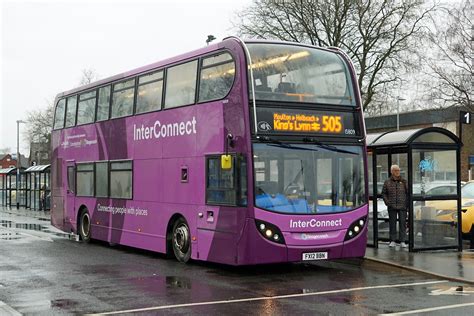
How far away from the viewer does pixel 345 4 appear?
33.2m

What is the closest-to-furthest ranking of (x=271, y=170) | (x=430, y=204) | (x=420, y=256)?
(x=271, y=170)
(x=420, y=256)
(x=430, y=204)

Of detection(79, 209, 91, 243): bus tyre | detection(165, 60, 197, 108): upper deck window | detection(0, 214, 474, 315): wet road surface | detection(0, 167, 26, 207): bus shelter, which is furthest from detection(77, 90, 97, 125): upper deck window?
detection(0, 167, 26, 207): bus shelter

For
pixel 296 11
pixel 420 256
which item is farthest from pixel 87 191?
pixel 296 11

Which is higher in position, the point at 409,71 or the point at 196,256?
the point at 409,71

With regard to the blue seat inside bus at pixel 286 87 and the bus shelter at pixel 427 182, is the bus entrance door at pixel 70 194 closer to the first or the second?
the bus shelter at pixel 427 182

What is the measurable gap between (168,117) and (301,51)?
3.29 metres

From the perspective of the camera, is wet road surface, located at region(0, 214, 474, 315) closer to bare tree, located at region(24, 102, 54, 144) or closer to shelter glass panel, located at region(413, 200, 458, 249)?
shelter glass panel, located at region(413, 200, 458, 249)

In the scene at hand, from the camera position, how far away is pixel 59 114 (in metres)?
19.6

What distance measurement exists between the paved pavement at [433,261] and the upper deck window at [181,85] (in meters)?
4.95

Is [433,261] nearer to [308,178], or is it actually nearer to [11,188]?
[308,178]

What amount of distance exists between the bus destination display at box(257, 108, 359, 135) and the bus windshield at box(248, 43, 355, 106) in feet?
0.77

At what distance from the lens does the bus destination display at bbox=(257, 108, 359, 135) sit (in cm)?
1117

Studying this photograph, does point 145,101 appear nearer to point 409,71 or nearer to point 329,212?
point 329,212

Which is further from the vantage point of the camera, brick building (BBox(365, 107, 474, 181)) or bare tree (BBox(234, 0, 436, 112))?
brick building (BBox(365, 107, 474, 181))
